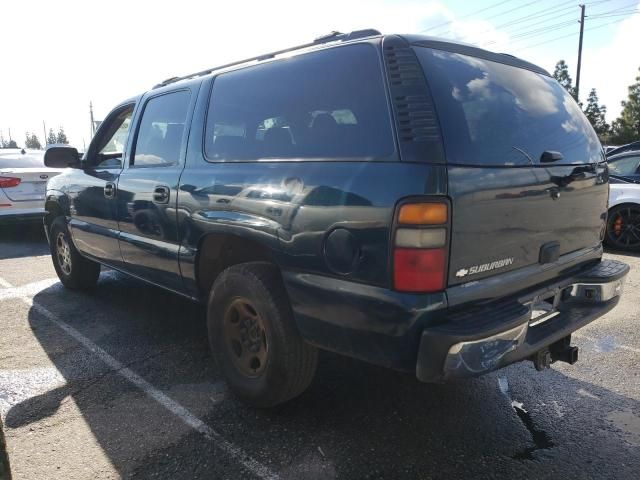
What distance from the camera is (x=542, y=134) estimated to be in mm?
2574

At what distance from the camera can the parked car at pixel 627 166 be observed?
7419 mm

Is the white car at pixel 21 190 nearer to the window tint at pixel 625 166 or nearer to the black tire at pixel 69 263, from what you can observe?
the black tire at pixel 69 263

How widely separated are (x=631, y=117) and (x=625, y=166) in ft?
150

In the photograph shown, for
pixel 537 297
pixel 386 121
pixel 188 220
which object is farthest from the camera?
pixel 188 220

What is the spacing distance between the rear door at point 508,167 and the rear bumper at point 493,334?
0.56 feet

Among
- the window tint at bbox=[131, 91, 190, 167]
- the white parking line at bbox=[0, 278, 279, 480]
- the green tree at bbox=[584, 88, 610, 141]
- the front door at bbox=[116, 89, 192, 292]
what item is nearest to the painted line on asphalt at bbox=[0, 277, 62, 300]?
the white parking line at bbox=[0, 278, 279, 480]

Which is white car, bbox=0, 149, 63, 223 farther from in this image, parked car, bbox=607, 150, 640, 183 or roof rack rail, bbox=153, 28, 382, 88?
parked car, bbox=607, 150, 640, 183

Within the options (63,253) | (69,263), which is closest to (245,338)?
(69,263)

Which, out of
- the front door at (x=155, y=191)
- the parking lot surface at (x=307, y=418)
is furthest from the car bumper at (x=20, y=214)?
the front door at (x=155, y=191)

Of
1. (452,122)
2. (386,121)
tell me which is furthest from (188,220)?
(452,122)

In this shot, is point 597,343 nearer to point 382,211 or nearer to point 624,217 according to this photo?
point 382,211

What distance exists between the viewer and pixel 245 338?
289 cm

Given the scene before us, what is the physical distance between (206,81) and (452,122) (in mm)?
1808

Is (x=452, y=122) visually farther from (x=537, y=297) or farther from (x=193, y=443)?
(x=193, y=443)
